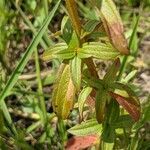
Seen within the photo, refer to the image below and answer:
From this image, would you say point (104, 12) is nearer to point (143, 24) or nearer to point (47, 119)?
point (47, 119)

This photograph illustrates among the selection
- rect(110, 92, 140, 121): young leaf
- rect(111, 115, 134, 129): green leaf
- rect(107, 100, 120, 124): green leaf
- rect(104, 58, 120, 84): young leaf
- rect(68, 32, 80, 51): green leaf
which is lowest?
rect(111, 115, 134, 129): green leaf

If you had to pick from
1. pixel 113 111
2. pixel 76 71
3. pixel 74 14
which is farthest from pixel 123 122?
pixel 74 14

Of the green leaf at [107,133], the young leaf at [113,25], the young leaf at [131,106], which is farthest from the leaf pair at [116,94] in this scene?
the young leaf at [113,25]

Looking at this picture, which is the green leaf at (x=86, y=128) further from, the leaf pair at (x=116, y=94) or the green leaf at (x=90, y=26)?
the green leaf at (x=90, y=26)

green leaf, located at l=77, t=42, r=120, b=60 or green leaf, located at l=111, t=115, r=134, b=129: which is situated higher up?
green leaf, located at l=77, t=42, r=120, b=60

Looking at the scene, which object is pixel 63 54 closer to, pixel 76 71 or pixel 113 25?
pixel 76 71

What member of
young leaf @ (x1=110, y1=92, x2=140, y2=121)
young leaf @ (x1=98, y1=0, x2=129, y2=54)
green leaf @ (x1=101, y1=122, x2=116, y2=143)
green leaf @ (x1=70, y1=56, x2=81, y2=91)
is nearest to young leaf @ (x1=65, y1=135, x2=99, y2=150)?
green leaf @ (x1=101, y1=122, x2=116, y2=143)

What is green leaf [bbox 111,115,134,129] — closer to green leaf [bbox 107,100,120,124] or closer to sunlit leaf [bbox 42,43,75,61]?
green leaf [bbox 107,100,120,124]

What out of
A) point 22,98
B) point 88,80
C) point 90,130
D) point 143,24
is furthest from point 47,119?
point 143,24
